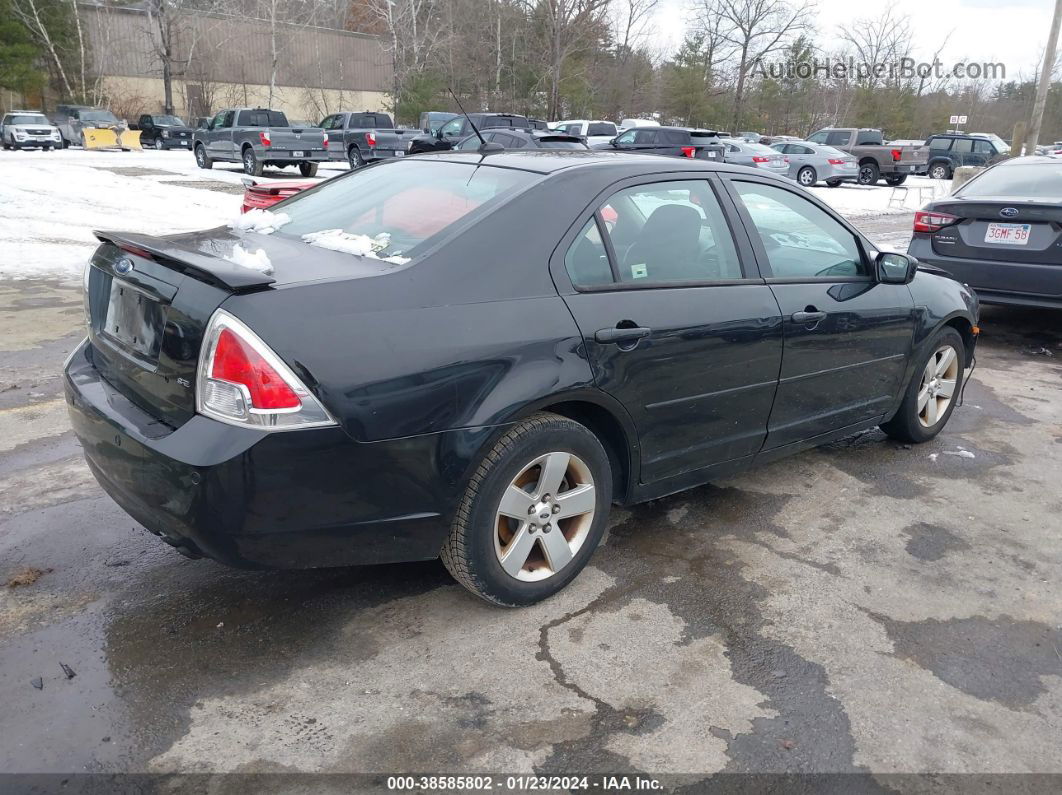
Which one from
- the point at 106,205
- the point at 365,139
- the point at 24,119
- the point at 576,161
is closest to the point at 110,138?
the point at 24,119

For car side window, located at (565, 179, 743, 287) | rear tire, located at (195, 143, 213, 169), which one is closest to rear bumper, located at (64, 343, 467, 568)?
car side window, located at (565, 179, 743, 287)

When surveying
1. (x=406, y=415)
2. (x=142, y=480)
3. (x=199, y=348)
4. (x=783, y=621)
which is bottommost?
(x=783, y=621)

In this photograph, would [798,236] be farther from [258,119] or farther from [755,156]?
[258,119]

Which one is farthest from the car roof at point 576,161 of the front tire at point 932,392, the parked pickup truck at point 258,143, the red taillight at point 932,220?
the parked pickup truck at point 258,143

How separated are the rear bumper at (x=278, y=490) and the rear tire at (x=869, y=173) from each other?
102ft

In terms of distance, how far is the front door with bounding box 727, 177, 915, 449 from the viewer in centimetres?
382

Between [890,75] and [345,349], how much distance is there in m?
61.2

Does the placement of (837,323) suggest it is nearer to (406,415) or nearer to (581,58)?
(406,415)

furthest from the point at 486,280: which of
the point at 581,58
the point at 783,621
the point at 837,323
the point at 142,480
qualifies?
the point at 581,58

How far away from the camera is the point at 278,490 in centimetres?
250

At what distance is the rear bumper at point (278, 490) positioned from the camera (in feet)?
8.11

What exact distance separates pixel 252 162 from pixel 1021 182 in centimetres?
1894

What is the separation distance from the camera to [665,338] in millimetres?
3262

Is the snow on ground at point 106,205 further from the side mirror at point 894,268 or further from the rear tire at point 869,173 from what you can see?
the side mirror at point 894,268
